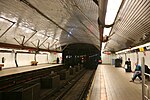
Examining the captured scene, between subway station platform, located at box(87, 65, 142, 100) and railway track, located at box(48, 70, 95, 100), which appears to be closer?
subway station platform, located at box(87, 65, 142, 100)

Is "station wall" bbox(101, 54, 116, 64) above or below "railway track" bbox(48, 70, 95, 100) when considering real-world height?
above

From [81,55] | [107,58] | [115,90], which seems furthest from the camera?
[107,58]

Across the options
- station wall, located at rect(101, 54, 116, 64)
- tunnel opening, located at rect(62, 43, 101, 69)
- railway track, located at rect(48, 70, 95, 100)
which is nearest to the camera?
railway track, located at rect(48, 70, 95, 100)

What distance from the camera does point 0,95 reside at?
5.41 m

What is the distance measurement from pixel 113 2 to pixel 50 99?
22.1ft

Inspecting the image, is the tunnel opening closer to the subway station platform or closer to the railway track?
the railway track

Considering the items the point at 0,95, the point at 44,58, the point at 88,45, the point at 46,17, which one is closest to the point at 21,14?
the point at 46,17

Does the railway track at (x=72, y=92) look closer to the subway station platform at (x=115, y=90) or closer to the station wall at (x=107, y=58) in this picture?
the subway station platform at (x=115, y=90)

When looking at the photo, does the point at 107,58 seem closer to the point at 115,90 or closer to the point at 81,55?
the point at 81,55

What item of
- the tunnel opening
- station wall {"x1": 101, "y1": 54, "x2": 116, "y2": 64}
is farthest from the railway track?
Answer: station wall {"x1": 101, "y1": 54, "x2": 116, "y2": 64}

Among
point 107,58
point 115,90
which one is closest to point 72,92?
point 115,90

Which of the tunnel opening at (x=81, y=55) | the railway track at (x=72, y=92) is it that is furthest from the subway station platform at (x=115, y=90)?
the tunnel opening at (x=81, y=55)

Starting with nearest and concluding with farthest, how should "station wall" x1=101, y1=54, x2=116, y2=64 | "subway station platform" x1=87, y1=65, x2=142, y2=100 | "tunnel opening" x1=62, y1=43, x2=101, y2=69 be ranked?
1. "subway station platform" x1=87, y1=65, x2=142, y2=100
2. "tunnel opening" x1=62, y1=43, x2=101, y2=69
3. "station wall" x1=101, y1=54, x2=116, y2=64

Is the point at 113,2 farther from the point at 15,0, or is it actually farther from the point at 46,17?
the point at 46,17
